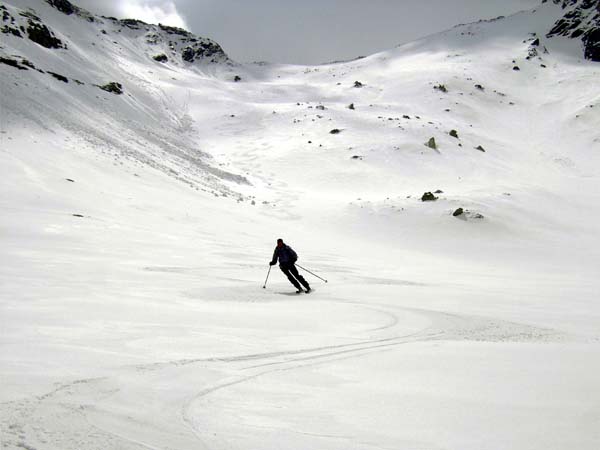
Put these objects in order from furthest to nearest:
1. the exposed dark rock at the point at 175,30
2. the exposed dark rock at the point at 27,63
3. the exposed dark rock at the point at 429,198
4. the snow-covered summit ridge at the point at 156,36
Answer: the exposed dark rock at the point at 175,30 < the snow-covered summit ridge at the point at 156,36 < the exposed dark rock at the point at 27,63 < the exposed dark rock at the point at 429,198

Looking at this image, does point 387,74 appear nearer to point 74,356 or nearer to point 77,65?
point 77,65

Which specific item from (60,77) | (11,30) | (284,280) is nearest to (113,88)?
(60,77)

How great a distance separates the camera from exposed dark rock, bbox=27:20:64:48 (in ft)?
128

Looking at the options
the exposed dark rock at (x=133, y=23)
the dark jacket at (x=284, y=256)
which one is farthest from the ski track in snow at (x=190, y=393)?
the exposed dark rock at (x=133, y=23)

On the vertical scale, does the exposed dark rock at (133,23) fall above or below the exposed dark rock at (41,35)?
above

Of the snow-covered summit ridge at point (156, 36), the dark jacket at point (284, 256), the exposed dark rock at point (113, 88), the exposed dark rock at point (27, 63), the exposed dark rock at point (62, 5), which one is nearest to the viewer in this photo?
the dark jacket at point (284, 256)

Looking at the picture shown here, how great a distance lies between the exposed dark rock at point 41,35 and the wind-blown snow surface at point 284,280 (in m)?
1.47

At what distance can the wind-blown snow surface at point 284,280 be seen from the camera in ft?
11.2

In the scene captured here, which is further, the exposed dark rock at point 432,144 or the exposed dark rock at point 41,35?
the exposed dark rock at point 432,144

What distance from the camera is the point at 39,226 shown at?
12359 millimetres

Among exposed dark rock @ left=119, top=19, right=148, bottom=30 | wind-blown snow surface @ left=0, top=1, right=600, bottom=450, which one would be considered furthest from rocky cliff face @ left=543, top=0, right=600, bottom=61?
exposed dark rock @ left=119, top=19, right=148, bottom=30

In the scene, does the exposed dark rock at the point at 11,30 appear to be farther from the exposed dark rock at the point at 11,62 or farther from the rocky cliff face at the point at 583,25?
the rocky cliff face at the point at 583,25

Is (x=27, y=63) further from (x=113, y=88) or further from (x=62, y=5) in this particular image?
(x=62, y=5)

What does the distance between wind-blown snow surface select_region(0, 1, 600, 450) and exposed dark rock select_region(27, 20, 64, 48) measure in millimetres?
1467
